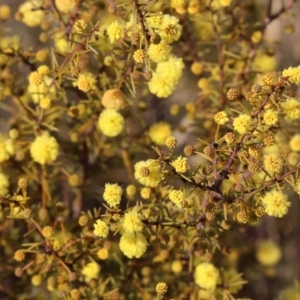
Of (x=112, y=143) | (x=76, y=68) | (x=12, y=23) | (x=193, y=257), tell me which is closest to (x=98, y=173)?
(x=112, y=143)

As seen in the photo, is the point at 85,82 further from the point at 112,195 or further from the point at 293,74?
the point at 293,74

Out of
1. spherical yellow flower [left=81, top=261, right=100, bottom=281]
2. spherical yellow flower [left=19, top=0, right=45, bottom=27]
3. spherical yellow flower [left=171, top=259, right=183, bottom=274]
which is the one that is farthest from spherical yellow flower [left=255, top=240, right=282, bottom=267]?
spherical yellow flower [left=19, top=0, right=45, bottom=27]

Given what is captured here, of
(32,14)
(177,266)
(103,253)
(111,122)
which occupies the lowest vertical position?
(177,266)

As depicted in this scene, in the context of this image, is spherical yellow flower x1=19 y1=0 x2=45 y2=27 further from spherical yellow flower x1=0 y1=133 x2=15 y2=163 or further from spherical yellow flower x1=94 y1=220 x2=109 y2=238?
spherical yellow flower x1=94 y1=220 x2=109 y2=238

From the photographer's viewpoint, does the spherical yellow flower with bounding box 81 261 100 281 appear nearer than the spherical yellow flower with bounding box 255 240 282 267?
Yes

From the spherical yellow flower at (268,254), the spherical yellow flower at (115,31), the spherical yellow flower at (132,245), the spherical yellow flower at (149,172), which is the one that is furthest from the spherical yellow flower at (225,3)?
the spherical yellow flower at (268,254)

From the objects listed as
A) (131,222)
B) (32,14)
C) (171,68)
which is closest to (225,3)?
(171,68)

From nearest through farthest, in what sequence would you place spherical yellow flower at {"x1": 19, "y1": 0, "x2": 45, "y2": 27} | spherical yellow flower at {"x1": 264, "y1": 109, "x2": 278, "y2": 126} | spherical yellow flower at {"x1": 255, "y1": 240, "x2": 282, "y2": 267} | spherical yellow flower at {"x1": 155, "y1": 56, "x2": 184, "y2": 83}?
spherical yellow flower at {"x1": 264, "y1": 109, "x2": 278, "y2": 126} → spherical yellow flower at {"x1": 155, "y1": 56, "x2": 184, "y2": 83} → spherical yellow flower at {"x1": 19, "y1": 0, "x2": 45, "y2": 27} → spherical yellow flower at {"x1": 255, "y1": 240, "x2": 282, "y2": 267}
